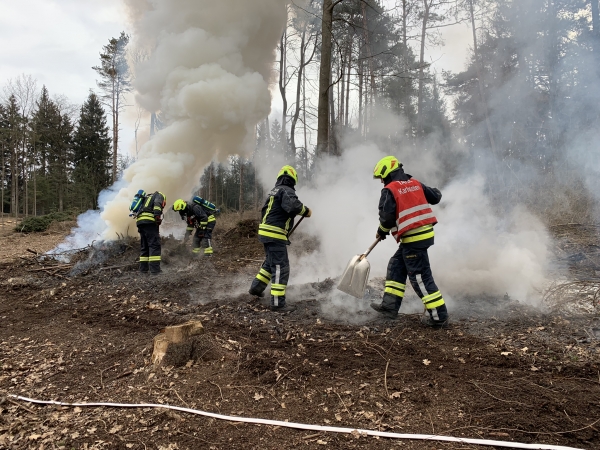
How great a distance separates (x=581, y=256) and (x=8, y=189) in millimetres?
38490

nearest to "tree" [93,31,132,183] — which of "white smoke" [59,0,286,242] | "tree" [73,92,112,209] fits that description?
"tree" [73,92,112,209]

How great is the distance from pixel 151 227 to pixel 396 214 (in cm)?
570

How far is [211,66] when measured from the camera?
9703 millimetres

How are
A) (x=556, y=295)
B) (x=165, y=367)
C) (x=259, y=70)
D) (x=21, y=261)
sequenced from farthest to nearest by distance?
(x=259, y=70), (x=21, y=261), (x=556, y=295), (x=165, y=367)

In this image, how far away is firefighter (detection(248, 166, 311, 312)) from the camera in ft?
17.1

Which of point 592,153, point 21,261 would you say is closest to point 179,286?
point 21,261

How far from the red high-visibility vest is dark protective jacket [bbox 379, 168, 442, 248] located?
0.19ft

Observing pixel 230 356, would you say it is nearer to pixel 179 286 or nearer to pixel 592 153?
pixel 179 286

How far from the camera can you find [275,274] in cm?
528

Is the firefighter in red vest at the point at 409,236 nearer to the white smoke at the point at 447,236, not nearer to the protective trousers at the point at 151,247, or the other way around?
the white smoke at the point at 447,236

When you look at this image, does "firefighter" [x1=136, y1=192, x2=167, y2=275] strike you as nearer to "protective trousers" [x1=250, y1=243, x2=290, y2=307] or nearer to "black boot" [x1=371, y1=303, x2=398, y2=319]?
"protective trousers" [x1=250, y1=243, x2=290, y2=307]

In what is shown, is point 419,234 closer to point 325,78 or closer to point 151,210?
point 151,210

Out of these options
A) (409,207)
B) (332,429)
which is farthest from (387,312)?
(332,429)

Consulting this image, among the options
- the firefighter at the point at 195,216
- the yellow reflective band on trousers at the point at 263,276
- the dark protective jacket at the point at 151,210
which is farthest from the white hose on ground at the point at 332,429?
the firefighter at the point at 195,216
